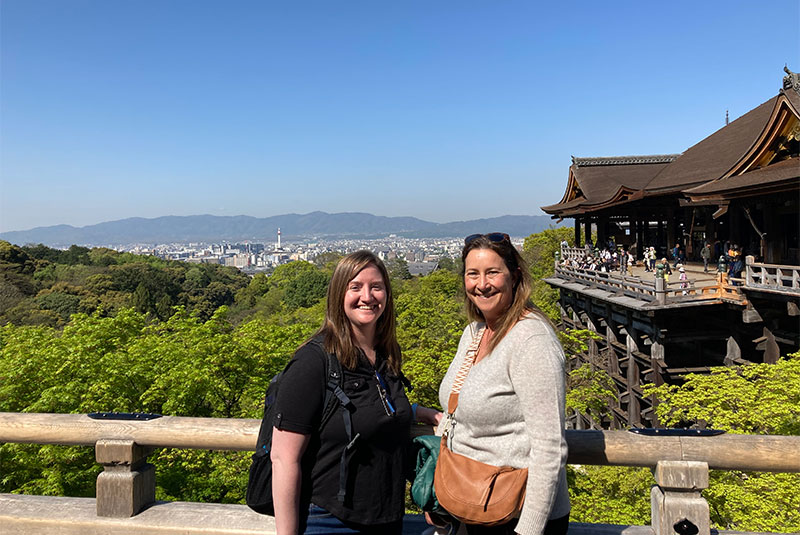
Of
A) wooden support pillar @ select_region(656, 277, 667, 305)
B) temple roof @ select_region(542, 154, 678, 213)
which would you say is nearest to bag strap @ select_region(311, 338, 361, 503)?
wooden support pillar @ select_region(656, 277, 667, 305)

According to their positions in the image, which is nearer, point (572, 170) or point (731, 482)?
point (731, 482)

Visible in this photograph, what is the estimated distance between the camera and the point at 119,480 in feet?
9.86

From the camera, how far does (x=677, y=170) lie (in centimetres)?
2142

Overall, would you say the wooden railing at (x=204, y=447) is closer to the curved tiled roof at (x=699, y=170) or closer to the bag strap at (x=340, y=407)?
the bag strap at (x=340, y=407)

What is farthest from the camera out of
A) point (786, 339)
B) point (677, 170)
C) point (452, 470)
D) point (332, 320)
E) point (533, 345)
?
point (677, 170)

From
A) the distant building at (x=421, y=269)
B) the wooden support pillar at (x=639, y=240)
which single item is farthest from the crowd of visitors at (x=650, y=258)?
the distant building at (x=421, y=269)

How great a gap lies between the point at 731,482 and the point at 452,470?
7540 millimetres

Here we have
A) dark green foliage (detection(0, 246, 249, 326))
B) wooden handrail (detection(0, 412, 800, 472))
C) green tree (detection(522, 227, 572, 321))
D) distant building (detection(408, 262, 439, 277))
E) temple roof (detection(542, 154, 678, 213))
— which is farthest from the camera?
distant building (detection(408, 262, 439, 277))

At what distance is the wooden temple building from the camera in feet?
41.0

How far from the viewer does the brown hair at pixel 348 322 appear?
2.21 metres

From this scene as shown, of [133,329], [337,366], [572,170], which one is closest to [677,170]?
[572,170]

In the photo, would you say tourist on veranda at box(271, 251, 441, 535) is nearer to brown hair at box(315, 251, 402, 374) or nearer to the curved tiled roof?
brown hair at box(315, 251, 402, 374)

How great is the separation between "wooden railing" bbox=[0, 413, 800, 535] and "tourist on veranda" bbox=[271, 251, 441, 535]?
883 millimetres

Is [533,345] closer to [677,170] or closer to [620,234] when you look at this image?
[677,170]
